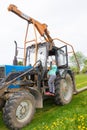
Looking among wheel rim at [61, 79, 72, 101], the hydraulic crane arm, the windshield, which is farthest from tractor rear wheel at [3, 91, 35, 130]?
the hydraulic crane arm

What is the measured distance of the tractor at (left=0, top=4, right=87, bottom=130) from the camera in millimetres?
7254

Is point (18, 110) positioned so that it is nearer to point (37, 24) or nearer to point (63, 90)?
point (63, 90)

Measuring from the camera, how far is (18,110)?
23.9 ft

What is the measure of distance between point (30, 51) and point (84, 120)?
4.44 m

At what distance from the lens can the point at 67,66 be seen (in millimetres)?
10820

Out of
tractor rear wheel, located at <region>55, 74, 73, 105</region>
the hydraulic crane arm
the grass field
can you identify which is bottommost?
the grass field

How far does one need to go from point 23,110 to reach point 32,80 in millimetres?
1738

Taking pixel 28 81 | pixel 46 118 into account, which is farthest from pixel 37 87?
pixel 46 118

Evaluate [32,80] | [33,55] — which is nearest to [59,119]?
[32,80]

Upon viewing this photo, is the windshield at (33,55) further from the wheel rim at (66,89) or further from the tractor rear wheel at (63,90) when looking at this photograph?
the wheel rim at (66,89)

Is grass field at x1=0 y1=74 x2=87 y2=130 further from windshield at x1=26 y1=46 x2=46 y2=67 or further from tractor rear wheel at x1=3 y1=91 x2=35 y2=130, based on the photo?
windshield at x1=26 y1=46 x2=46 y2=67

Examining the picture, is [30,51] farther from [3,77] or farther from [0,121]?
[0,121]

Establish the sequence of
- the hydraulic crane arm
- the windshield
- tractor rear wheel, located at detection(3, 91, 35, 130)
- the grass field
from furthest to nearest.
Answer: the windshield < the hydraulic crane arm < tractor rear wheel, located at detection(3, 91, 35, 130) < the grass field

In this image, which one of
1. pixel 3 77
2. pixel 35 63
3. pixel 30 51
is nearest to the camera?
pixel 3 77
